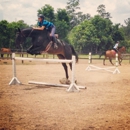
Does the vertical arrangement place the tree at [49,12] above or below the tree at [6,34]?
above

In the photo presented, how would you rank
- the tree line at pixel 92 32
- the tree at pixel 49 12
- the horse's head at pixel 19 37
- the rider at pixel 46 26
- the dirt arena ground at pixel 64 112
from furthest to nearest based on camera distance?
→ the tree line at pixel 92 32 → the tree at pixel 49 12 → the horse's head at pixel 19 37 → the rider at pixel 46 26 → the dirt arena ground at pixel 64 112

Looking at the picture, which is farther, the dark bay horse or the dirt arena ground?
the dark bay horse

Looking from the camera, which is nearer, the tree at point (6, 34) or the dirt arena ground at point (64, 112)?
the dirt arena ground at point (64, 112)

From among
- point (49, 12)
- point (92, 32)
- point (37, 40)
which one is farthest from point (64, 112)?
point (92, 32)

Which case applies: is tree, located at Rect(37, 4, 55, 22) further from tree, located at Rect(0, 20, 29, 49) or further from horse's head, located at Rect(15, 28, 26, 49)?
horse's head, located at Rect(15, 28, 26, 49)

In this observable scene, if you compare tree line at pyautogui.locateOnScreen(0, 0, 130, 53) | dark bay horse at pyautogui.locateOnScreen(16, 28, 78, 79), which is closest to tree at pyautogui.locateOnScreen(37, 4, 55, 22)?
tree line at pyautogui.locateOnScreen(0, 0, 130, 53)

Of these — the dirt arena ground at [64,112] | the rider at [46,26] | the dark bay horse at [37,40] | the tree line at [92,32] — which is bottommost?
the dirt arena ground at [64,112]

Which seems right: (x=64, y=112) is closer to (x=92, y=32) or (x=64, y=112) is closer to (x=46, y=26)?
(x=46, y=26)

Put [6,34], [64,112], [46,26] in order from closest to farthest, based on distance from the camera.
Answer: [64,112] < [46,26] < [6,34]

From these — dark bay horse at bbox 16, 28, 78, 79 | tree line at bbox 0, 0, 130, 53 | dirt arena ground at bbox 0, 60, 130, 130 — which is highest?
tree line at bbox 0, 0, 130, 53

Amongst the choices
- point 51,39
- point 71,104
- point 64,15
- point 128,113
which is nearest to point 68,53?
point 51,39

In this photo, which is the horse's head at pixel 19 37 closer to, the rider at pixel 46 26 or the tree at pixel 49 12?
the rider at pixel 46 26

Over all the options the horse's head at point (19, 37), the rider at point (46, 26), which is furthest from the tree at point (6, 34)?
the rider at point (46, 26)

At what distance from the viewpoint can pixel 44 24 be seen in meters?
6.28
